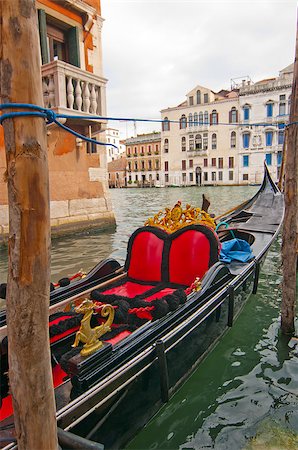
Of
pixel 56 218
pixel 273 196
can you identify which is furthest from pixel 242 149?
pixel 56 218

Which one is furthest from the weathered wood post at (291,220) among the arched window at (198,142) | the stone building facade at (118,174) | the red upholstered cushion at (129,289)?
the stone building facade at (118,174)

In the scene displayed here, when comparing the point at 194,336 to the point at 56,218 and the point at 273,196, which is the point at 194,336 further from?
the point at 273,196

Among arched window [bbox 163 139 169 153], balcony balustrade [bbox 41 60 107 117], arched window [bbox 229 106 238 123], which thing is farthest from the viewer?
arched window [bbox 163 139 169 153]

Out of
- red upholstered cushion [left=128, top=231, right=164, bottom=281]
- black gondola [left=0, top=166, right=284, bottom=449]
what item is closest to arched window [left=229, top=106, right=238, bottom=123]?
black gondola [left=0, top=166, right=284, bottom=449]

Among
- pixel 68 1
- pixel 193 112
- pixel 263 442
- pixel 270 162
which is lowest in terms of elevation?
pixel 263 442

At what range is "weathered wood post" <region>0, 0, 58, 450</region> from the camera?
0.80 metres

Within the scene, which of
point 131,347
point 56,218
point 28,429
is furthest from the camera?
point 56,218

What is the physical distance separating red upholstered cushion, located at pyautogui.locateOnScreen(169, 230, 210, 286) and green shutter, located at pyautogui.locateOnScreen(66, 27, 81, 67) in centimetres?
501

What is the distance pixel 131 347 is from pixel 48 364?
27.4 inches

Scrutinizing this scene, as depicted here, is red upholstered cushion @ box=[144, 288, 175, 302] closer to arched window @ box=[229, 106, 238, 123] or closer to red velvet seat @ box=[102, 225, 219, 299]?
red velvet seat @ box=[102, 225, 219, 299]

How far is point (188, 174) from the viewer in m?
29.9

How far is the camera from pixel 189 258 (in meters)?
2.52

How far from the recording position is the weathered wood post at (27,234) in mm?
800

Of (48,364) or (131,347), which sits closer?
(48,364)
